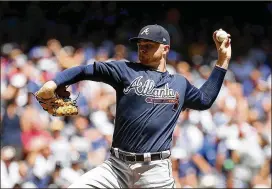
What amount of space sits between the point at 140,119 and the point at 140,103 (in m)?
0.10

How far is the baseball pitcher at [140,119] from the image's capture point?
3.65m

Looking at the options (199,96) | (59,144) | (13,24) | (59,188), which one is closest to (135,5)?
(13,24)

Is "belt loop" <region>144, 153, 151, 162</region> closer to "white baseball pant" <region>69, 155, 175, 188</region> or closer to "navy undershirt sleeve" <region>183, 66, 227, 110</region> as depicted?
"white baseball pant" <region>69, 155, 175, 188</region>

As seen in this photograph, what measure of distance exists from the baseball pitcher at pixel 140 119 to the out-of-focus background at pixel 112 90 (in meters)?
2.93

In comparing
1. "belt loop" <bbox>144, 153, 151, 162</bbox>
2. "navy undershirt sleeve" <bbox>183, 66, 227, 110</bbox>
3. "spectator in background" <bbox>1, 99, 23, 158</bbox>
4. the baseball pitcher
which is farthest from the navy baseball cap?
"spectator in background" <bbox>1, 99, 23, 158</bbox>

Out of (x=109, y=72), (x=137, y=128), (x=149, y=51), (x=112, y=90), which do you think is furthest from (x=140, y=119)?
(x=112, y=90)

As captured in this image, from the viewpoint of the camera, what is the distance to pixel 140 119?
3.66 m

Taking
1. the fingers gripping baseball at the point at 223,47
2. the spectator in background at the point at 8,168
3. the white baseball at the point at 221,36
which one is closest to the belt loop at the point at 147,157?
the fingers gripping baseball at the point at 223,47

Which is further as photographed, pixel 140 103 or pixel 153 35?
pixel 153 35

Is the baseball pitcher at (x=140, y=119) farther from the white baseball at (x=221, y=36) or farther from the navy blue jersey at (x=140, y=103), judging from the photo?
the white baseball at (x=221, y=36)

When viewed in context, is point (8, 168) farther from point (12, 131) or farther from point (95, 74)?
point (95, 74)

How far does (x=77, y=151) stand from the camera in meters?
6.59

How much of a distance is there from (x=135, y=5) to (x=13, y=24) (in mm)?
1431

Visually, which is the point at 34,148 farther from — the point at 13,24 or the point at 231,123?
the point at 231,123
